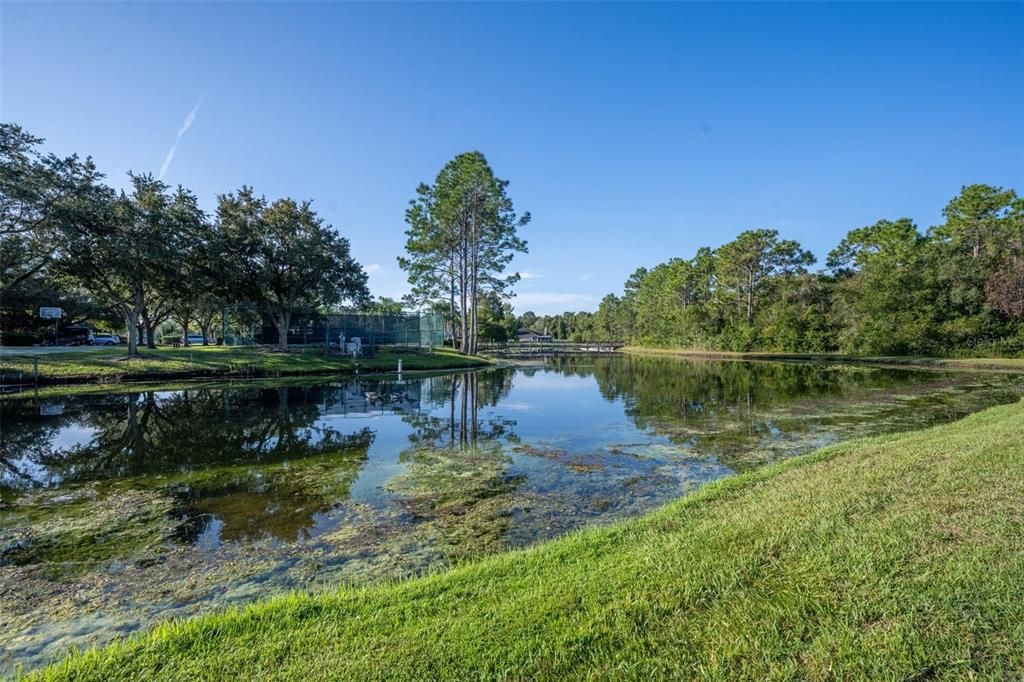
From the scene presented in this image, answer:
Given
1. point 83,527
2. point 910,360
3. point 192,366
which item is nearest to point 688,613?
point 83,527

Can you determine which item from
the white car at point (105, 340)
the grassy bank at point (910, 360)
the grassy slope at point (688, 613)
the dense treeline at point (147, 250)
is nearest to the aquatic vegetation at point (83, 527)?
the grassy slope at point (688, 613)

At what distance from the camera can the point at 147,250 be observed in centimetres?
2044

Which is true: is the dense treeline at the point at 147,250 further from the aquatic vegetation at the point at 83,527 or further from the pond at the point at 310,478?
the aquatic vegetation at the point at 83,527

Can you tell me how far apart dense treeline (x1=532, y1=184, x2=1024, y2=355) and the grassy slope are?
37.5 m

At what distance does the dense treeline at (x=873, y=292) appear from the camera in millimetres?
31250

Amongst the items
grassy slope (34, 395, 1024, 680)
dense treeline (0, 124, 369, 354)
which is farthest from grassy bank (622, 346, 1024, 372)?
dense treeline (0, 124, 369, 354)

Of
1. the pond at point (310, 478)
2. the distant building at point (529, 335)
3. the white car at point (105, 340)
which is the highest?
the distant building at point (529, 335)

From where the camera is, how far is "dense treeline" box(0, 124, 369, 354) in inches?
704

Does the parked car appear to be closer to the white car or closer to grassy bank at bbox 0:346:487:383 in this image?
the white car

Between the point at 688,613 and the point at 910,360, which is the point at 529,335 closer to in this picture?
the point at 910,360

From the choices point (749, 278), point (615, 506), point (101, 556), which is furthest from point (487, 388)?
point (749, 278)

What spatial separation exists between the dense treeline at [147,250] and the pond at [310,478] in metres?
7.76

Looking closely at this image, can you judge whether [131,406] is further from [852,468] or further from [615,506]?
[852,468]

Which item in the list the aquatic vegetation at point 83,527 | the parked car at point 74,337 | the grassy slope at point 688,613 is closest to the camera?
the grassy slope at point 688,613
